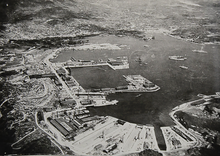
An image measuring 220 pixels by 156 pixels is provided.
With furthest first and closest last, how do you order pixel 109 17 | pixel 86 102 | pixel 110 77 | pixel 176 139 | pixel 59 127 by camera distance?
pixel 109 17 < pixel 110 77 < pixel 86 102 < pixel 59 127 < pixel 176 139

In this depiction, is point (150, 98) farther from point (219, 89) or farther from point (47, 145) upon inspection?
point (47, 145)

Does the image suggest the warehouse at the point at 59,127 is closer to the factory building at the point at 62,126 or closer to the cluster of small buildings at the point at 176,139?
the factory building at the point at 62,126

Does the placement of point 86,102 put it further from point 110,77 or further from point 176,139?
point 176,139

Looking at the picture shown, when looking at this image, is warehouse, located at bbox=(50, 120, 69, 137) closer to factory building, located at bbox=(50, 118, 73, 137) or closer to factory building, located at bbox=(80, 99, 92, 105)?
factory building, located at bbox=(50, 118, 73, 137)

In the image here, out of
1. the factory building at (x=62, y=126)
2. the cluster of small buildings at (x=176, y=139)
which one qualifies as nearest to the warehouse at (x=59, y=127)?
the factory building at (x=62, y=126)

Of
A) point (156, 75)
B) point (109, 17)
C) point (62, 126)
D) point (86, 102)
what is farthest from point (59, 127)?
point (109, 17)

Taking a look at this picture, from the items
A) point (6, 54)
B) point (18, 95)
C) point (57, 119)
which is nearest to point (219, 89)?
point (57, 119)

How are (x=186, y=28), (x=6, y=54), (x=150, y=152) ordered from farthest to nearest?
(x=186, y=28) → (x=6, y=54) → (x=150, y=152)
